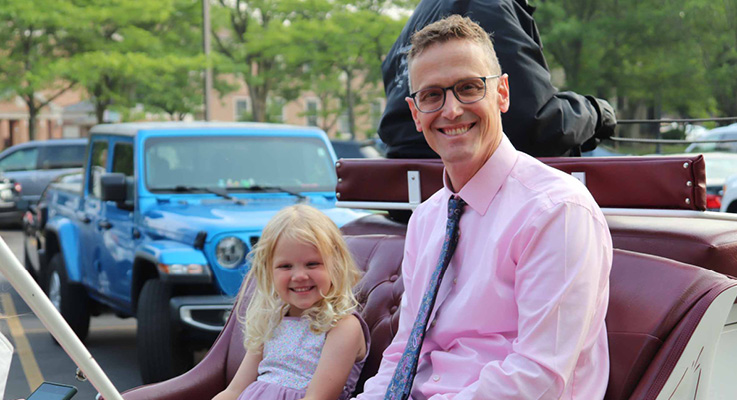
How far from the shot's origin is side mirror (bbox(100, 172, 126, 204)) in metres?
6.12

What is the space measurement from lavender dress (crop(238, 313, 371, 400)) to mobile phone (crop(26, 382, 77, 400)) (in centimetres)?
99

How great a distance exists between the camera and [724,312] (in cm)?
223

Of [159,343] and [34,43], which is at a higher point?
[34,43]

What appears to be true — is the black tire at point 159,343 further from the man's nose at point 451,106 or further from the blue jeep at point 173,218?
the man's nose at point 451,106

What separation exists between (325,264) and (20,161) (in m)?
16.5

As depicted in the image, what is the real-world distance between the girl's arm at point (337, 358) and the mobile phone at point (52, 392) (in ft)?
3.08

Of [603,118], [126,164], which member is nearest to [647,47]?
[126,164]

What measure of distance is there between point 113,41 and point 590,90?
15347mm

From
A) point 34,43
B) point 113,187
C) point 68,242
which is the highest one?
point 34,43

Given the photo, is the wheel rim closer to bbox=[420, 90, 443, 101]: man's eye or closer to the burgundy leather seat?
the burgundy leather seat

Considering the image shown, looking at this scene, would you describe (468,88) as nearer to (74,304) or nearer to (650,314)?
(650,314)

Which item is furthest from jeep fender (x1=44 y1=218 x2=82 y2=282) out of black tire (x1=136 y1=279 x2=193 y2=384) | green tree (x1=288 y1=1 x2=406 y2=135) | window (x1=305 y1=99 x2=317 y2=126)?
window (x1=305 y1=99 x2=317 y2=126)

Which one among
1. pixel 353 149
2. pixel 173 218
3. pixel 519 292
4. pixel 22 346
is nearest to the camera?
pixel 22 346

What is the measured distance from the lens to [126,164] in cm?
670
